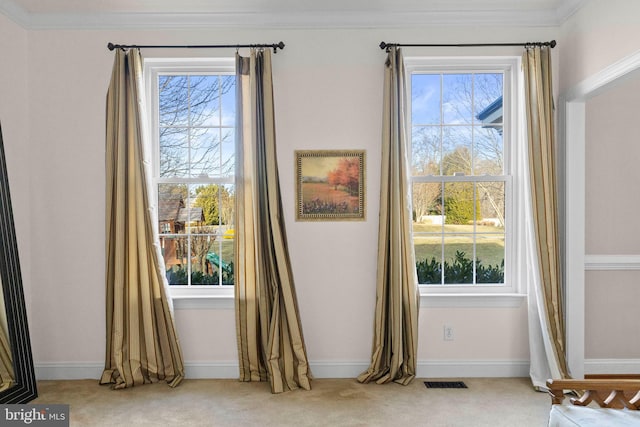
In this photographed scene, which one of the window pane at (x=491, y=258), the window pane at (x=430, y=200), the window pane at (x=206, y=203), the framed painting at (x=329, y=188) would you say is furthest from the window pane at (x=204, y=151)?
the window pane at (x=491, y=258)

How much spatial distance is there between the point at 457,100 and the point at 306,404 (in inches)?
100.0

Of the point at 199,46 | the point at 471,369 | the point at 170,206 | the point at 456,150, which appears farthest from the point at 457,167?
the point at 170,206

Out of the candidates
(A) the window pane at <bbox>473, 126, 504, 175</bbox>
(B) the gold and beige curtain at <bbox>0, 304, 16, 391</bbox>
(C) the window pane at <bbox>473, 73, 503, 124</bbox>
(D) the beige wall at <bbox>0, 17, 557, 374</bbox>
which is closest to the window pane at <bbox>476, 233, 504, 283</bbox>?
(D) the beige wall at <bbox>0, 17, 557, 374</bbox>

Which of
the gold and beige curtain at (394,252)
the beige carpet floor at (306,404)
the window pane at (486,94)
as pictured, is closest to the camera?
the beige carpet floor at (306,404)

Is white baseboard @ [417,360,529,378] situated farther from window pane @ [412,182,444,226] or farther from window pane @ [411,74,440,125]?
window pane @ [411,74,440,125]

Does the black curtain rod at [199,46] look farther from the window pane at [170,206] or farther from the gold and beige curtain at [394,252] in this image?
the window pane at [170,206]

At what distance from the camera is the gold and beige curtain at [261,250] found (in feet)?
11.4

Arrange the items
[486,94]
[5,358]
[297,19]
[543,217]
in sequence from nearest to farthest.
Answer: [5,358]
[543,217]
[297,19]
[486,94]

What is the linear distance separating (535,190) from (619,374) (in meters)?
1.60

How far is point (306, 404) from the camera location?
3.16 m

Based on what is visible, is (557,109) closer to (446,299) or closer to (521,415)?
(446,299)

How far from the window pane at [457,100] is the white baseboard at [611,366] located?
6.90ft

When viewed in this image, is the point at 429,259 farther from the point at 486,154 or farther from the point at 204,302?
the point at 204,302

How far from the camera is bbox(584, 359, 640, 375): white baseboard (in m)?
3.67
